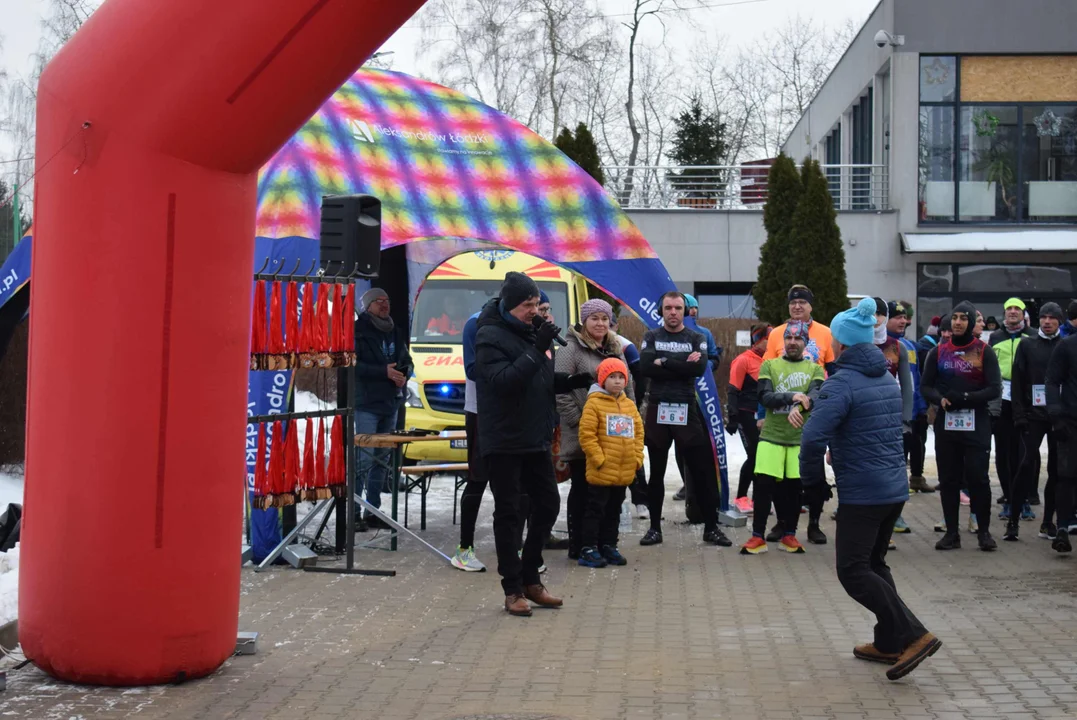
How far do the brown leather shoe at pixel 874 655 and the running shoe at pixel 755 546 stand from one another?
11.9 ft

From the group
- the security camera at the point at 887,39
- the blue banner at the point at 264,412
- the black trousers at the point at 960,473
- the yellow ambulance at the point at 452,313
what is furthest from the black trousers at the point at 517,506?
the security camera at the point at 887,39

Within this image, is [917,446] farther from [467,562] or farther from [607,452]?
[467,562]

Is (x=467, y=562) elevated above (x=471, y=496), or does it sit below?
below

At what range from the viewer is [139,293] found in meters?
6.20

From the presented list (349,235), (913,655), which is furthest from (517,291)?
(913,655)

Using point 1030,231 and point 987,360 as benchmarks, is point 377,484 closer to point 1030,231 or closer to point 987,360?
point 987,360

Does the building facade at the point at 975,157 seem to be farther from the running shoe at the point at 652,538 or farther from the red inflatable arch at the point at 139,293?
the red inflatable arch at the point at 139,293

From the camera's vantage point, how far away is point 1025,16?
26375 millimetres

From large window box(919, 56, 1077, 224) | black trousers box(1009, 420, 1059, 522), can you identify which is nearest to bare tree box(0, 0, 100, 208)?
black trousers box(1009, 420, 1059, 522)

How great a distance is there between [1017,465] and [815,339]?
2640mm

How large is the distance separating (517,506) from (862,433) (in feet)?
7.63

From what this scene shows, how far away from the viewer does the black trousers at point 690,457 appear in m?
11.0

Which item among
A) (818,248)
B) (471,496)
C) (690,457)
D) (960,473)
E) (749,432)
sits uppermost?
(818,248)

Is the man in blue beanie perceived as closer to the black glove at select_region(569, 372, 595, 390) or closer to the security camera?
the black glove at select_region(569, 372, 595, 390)
